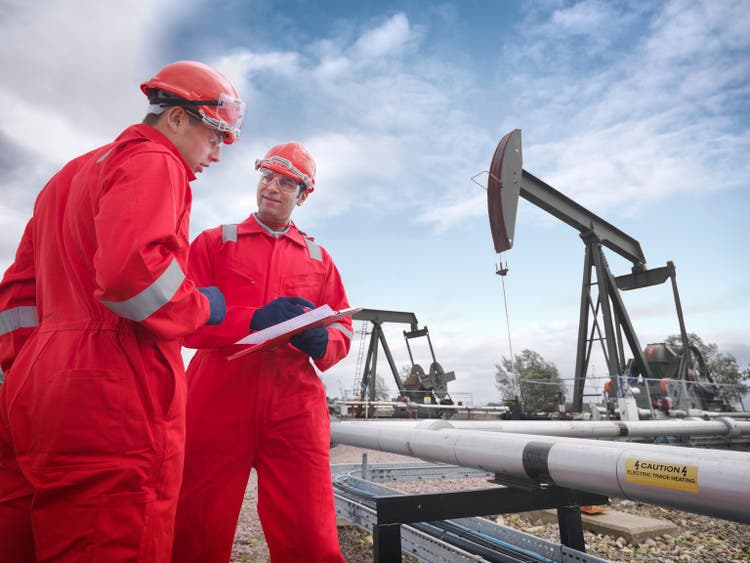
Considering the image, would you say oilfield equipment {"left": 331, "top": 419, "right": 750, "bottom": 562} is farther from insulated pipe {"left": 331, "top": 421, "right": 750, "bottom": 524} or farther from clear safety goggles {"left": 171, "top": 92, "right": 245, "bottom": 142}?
clear safety goggles {"left": 171, "top": 92, "right": 245, "bottom": 142}

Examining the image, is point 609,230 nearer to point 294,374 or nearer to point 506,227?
point 506,227

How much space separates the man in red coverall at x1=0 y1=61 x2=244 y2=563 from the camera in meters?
1.01

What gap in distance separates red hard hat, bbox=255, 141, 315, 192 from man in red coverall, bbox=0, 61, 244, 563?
78cm

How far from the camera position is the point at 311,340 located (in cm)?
176

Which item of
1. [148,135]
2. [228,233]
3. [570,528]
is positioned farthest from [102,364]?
[570,528]

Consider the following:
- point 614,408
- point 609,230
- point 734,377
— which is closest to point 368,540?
point 614,408

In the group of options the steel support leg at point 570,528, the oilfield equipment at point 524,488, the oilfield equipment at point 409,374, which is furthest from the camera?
the oilfield equipment at point 409,374

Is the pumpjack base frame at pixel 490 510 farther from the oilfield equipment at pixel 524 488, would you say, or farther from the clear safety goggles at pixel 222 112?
the clear safety goggles at pixel 222 112

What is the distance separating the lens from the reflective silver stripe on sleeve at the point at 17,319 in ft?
4.27

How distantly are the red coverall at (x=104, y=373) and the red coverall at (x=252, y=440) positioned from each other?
1.53 ft

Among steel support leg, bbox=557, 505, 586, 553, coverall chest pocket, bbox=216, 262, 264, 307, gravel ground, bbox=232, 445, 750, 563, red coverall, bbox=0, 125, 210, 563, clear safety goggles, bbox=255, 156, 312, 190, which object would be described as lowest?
gravel ground, bbox=232, 445, 750, 563

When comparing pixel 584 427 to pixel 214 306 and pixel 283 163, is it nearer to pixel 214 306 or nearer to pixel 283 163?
pixel 283 163

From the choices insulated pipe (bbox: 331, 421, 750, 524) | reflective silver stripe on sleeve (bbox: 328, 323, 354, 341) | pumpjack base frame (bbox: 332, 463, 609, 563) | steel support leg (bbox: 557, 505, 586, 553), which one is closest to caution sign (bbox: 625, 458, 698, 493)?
insulated pipe (bbox: 331, 421, 750, 524)

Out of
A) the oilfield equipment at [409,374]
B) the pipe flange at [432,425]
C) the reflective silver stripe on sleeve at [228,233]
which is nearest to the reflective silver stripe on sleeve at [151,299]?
the reflective silver stripe on sleeve at [228,233]
